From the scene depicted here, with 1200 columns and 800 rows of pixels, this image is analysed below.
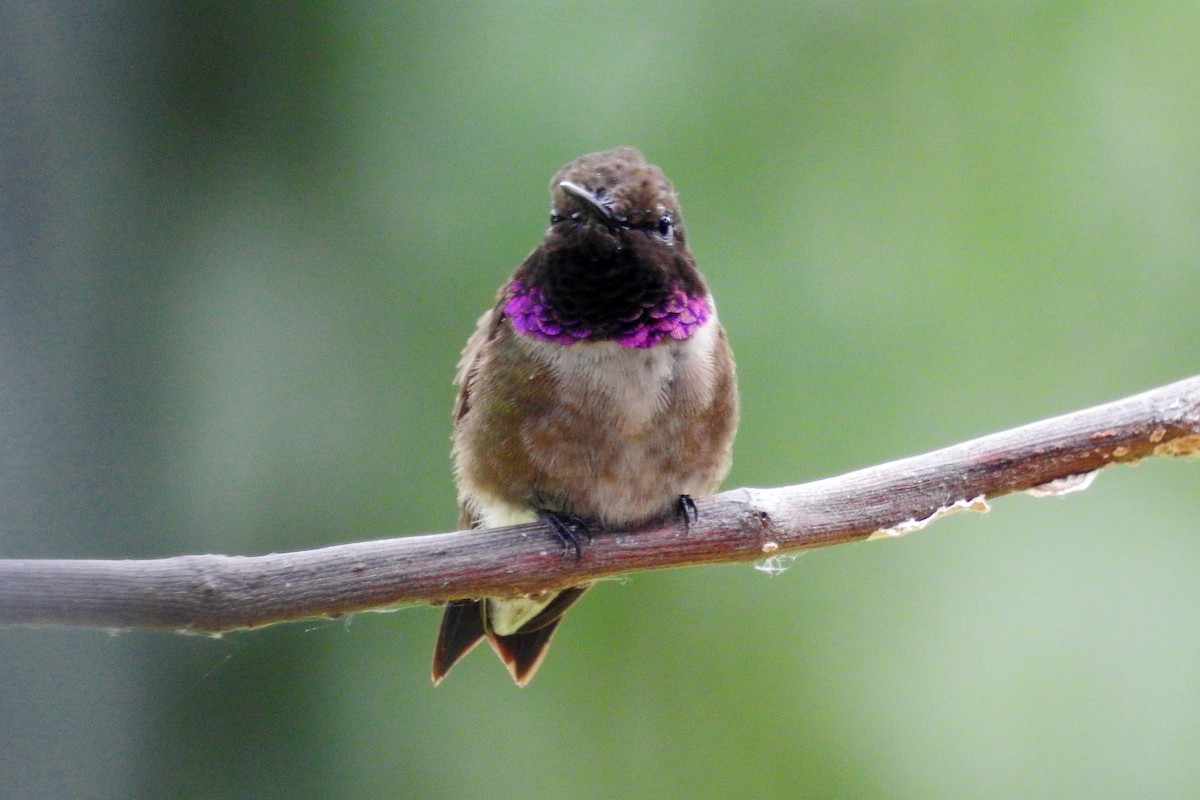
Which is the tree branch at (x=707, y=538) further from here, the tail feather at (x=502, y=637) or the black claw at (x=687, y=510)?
the tail feather at (x=502, y=637)

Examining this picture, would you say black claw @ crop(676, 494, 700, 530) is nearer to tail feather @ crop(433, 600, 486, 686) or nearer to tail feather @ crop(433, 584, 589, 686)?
tail feather @ crop(433, 584, 589, 686)

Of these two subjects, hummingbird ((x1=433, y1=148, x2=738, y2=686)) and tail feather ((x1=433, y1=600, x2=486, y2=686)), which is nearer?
hummingbird ((x1=433, y1=148, x2=738, y2=686))

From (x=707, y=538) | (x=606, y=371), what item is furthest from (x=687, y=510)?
(x=606, y=371)

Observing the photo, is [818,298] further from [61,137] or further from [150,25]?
[61,137]

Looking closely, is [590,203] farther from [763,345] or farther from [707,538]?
[763,345]

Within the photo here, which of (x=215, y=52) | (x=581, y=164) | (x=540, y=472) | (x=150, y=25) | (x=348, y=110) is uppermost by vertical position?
(x=348, y=110)

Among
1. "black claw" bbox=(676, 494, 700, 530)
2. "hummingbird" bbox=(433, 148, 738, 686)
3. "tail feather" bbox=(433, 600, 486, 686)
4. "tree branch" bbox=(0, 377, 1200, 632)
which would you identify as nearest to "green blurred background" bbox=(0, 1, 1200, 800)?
"tail feather" bbox=(433, 600, 486, 686)

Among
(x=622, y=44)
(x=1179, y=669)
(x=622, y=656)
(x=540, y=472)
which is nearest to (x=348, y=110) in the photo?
(x=622, y=44)
